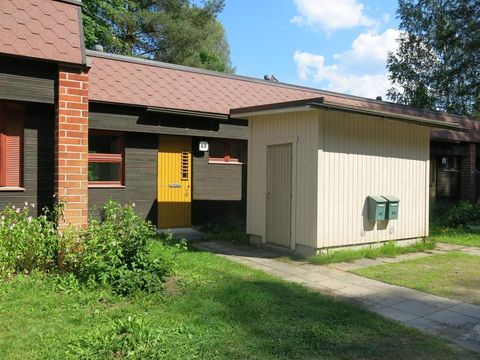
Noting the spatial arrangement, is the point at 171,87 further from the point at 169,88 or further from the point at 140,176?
the point at 140,176

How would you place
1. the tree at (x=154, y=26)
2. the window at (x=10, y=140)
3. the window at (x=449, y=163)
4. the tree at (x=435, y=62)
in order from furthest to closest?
1. the tree at (x=435, y=62)
2. the tree at (x=154, y=26)
3. the window at (x=449, y=163)
4. the window at (x=10, y=140)

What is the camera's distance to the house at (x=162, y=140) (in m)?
6.50

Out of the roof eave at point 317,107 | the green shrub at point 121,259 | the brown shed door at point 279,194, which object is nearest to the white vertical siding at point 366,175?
the roof eave at point 317,107

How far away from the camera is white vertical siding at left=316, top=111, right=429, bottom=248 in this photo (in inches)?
314

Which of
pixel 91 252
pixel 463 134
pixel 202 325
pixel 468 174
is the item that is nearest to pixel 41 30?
pixel 91 252

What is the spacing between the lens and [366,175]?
28.5ft

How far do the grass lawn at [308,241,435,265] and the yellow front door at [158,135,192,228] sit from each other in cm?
455

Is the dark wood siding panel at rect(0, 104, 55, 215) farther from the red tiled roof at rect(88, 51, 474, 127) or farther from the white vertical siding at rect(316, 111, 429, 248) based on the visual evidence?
the white vertical siding at rect(316, 111, 429, 248)

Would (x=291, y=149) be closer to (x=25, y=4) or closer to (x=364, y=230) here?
(x=364, y=230)

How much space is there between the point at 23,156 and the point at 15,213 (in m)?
2.25

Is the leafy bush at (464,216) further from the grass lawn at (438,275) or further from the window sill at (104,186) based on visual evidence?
the window sill at (104,186)

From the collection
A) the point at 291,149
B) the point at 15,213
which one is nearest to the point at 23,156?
the point at 15,213

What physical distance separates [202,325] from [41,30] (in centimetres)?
509

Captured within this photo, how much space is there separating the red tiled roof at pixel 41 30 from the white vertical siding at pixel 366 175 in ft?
14.3
